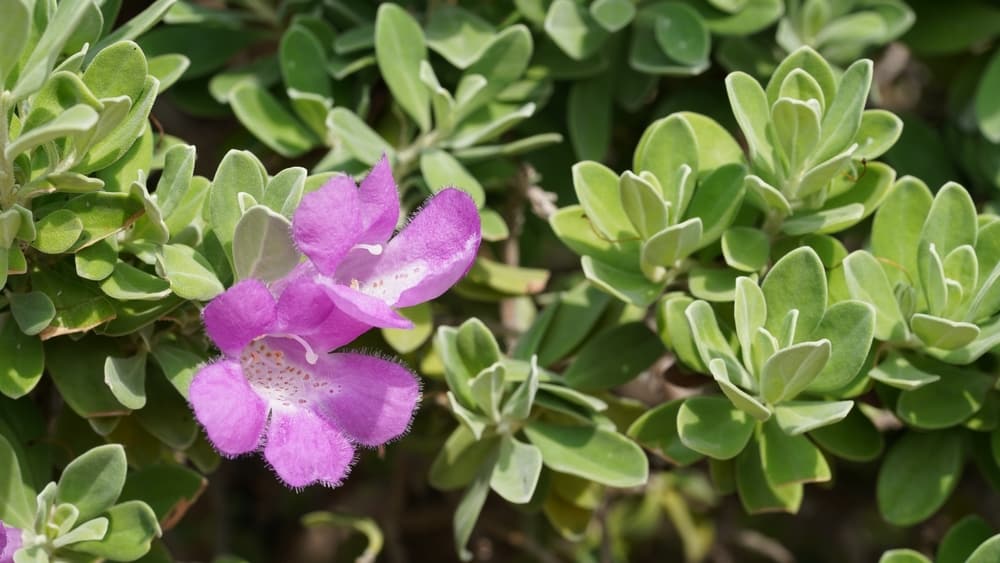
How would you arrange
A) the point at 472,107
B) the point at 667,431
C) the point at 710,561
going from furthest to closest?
the point at 710,561 → the point at 472,107 → the point at 667,431

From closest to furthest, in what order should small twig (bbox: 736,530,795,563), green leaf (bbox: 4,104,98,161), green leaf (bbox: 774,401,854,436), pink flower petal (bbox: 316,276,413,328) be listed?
green leaf (bbox: 4,104,98,161) < pink flower petal (bbox: 316,276,413,328) < green leaf (bbox: 774,401,854,436) < small twig (bbox: 736,530,795,563)

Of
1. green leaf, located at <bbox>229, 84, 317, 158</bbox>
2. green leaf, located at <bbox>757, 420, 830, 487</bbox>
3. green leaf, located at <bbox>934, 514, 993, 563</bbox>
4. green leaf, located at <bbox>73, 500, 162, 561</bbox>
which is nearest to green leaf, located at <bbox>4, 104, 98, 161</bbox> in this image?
green leaf, located at <bbox>73, 500, 162, 561</bbox>

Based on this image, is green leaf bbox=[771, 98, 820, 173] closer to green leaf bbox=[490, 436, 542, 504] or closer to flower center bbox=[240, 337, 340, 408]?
green leaf bbox=[490, 436, 542, 504]

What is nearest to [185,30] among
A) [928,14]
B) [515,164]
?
[515,164]

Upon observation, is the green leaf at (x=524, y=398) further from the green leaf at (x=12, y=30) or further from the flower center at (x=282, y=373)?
the green leaf at (x=12, y=30)

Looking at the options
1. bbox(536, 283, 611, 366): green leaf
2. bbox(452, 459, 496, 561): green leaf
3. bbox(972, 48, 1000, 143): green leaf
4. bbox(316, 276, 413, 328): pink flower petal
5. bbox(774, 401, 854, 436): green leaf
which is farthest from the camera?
bbox(972, 48, 1000, 143): green leaf

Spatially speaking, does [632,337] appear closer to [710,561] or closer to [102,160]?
[102,160]

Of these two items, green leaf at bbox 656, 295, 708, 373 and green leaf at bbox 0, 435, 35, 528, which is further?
green leaf at bbox 656, 295, 708, 373

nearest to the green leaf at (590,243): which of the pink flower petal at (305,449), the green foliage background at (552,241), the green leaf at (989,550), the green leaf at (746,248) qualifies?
the green foliage background at (552,241)
